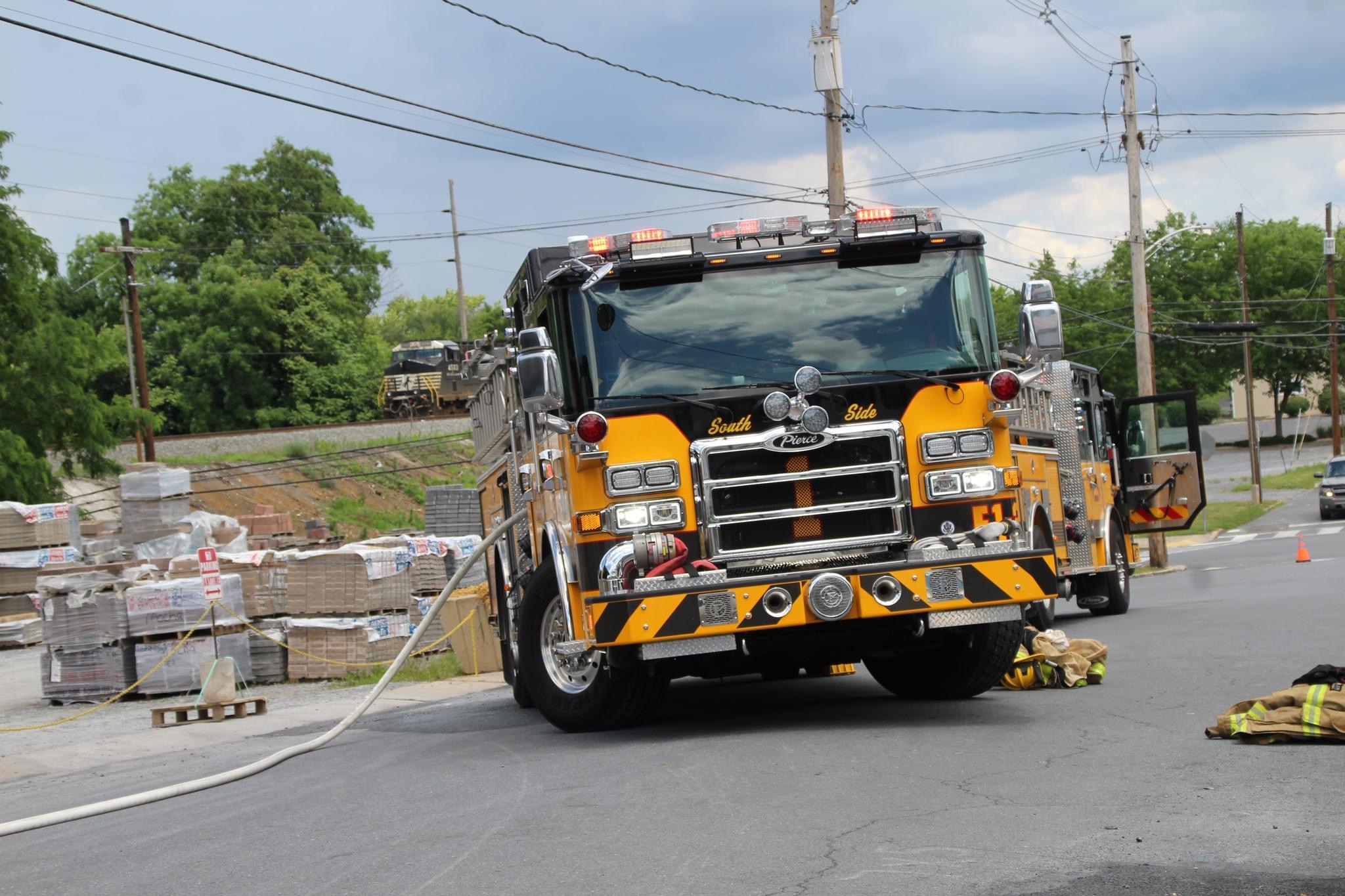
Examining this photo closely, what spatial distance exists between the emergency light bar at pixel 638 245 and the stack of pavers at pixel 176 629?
445 inches

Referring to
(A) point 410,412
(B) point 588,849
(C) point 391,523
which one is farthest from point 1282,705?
(A) point 410,412

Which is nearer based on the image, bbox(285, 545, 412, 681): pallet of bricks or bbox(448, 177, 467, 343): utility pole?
bbox(285, 545, 412, 681): pallet of bricks

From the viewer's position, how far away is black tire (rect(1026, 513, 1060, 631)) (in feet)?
33.8

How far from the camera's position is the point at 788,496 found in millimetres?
9203

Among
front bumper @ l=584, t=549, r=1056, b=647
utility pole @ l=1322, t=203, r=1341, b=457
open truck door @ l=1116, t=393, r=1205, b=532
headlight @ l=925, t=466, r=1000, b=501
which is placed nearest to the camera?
front bumper @ l=584, t=549, r=1056, b=647

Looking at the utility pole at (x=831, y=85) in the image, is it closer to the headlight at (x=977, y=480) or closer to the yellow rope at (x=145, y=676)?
the yellow rope at (x=145, y=676)

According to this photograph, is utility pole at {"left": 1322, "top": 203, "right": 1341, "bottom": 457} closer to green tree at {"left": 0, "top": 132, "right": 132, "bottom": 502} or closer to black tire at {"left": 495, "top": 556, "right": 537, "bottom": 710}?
green tree at {"left": 0, "top": 132, "right": 132, "bottom": 502}

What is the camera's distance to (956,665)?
10508 millimetres

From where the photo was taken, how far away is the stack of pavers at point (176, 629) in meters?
19.2

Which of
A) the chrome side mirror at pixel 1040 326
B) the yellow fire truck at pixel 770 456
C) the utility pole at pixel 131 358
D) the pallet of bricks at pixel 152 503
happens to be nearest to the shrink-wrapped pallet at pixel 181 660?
the yellow fire truck at pixel 770 456

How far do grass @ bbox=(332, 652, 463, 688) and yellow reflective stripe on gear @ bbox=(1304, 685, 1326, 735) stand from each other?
1230 centimetres

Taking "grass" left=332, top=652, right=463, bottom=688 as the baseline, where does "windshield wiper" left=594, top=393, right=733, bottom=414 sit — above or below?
above

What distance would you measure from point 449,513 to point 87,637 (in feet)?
48.3

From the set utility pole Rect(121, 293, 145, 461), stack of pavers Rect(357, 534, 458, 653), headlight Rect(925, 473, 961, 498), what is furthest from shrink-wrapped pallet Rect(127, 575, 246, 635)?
utility pole Rect(121, 293, 145, 461)
